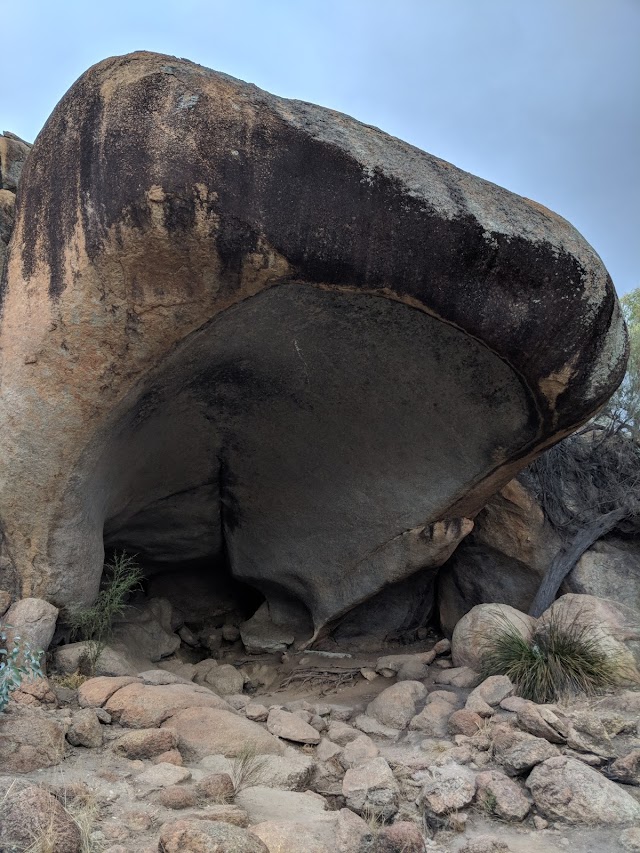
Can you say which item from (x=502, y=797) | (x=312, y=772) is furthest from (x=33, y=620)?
(x=502, y=797)

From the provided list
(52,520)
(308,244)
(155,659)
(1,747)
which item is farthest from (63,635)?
(308,244)

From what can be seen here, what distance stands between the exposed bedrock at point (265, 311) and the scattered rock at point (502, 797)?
216 cm

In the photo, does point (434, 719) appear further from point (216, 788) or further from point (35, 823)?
point (35, 823)

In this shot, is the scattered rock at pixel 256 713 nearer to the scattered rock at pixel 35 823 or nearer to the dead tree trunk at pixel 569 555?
the scattered rock at pixel 35 823

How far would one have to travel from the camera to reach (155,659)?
215 inches

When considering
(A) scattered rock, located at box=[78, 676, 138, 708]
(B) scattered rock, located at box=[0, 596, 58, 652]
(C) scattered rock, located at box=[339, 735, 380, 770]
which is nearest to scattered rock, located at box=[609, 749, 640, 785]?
(C) scattered rock, located at box=[339, 735, 380, 770]

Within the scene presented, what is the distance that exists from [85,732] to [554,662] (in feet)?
8.18

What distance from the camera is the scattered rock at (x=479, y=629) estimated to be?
461 cm

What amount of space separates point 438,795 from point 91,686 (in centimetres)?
178

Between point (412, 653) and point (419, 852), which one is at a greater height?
point (419, 852)

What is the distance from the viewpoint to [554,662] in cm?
404

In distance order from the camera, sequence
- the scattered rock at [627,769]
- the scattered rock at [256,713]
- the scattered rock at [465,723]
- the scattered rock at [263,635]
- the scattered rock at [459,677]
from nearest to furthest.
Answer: the scattered rock at [627,769] → the scattered rock at [465,723] → the scattered rock at [256,713] → the scattered rock at [459,677] → the scattered rock at [263,635]

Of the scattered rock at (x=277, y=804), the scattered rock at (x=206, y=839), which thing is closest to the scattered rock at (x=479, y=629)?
the scattered rock at (x=277, y=804)

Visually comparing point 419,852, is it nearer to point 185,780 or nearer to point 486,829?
point 486,829
